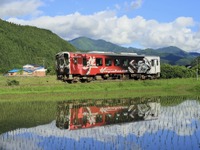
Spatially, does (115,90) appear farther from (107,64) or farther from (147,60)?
(147,60)

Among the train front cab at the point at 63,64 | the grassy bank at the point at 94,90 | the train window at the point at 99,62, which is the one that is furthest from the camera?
the train window at the point at 99,62

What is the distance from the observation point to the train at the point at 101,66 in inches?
1458

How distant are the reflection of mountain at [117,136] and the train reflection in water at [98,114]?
1.05 metres

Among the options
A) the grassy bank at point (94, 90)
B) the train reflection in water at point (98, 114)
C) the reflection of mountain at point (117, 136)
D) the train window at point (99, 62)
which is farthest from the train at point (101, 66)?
the reflection of mountain at point (117, 136)

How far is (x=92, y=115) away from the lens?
20.3 meters

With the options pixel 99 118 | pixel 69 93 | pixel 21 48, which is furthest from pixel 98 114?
pixel 21 48

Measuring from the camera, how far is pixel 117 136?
1391 centimetres

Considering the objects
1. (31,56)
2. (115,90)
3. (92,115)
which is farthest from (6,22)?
(92,115)

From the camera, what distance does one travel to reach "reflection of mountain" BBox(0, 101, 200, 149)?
484 inches

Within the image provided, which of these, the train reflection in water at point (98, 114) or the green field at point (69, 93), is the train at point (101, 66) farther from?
the train reflection in water at point (98, 114)

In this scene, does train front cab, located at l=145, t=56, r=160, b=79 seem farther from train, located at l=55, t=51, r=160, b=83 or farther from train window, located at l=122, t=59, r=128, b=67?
train window, located at l=122, t=59, r=128, b=67

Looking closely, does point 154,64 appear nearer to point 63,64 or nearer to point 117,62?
point 117,62

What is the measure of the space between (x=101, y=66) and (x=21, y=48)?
141 m

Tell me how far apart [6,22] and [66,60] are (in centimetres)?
16807
